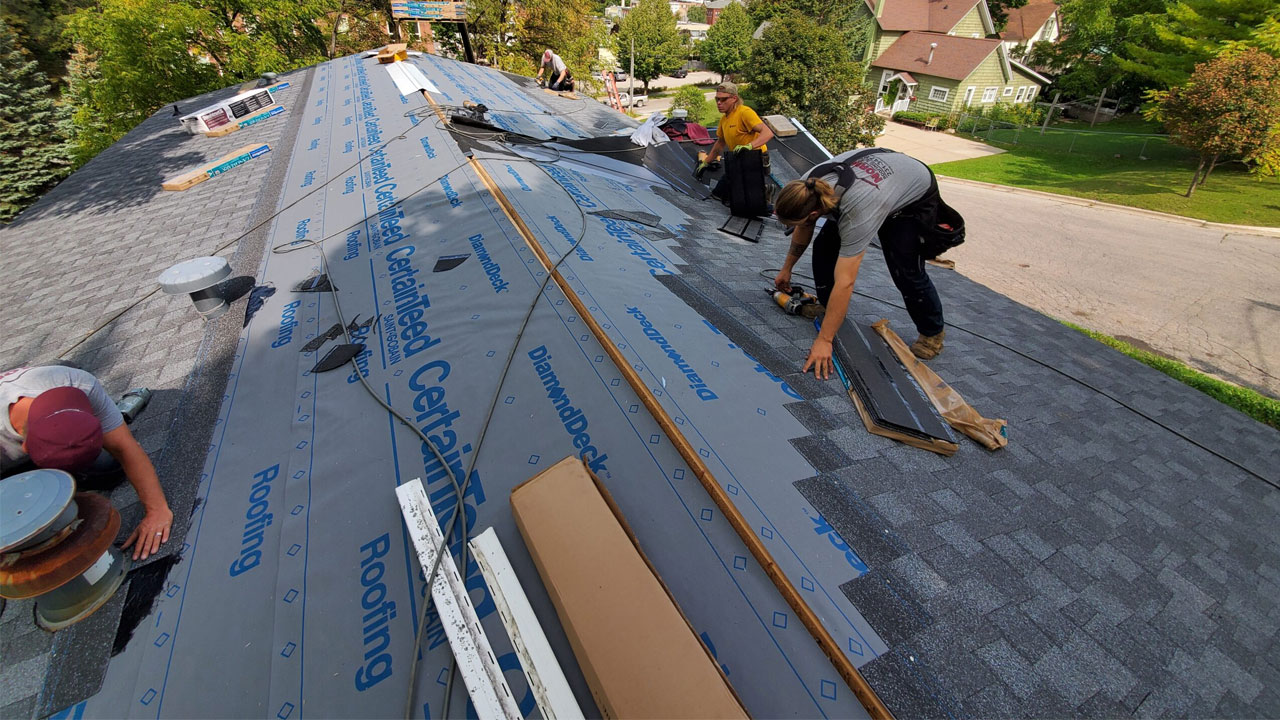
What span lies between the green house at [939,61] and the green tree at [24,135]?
35971 millimetres

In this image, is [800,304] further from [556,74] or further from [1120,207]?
[1120,207]

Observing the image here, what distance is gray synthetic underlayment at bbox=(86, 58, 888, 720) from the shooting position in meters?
1.48

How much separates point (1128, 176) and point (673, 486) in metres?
22.9

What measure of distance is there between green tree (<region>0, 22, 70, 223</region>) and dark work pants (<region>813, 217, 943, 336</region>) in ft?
65.9

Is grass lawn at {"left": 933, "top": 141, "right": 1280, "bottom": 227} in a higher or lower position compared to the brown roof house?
lower

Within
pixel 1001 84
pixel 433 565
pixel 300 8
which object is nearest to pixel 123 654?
pixel 433 565

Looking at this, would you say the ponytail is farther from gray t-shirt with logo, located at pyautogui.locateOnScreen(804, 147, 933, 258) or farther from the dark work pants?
the dark work pants

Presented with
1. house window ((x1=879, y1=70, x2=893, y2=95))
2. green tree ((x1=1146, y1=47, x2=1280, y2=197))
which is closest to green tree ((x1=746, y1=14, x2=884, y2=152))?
green tree ((x1=1146, y1=47, x2=1280, y2=197))

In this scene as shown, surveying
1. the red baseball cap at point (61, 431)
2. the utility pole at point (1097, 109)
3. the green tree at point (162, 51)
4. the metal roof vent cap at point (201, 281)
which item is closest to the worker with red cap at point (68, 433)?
the red baseball cap at point (61, 431)

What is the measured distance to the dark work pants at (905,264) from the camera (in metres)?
2.85

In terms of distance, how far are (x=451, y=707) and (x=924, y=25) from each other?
135 feet

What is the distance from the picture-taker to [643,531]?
1778 millimetres

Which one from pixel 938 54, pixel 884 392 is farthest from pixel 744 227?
pixel 938 54

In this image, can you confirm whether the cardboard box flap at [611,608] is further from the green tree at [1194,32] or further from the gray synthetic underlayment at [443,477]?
the green tree at [1194,32]
